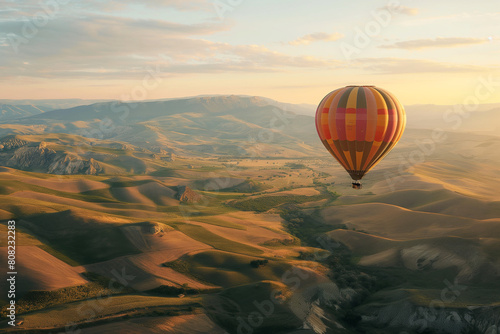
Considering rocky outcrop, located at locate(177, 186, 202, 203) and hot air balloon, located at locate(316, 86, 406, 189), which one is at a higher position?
hot air balloon, located at locate(316, 86, 406, 189)

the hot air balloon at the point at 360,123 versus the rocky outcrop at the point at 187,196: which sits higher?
the hot air balloon at the point at 360,123

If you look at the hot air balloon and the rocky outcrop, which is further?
the rocky outcrop

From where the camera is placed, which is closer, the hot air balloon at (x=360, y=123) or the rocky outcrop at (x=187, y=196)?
the hot air balloon at (x=360, y=123)

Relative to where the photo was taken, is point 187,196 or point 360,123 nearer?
point 360,123

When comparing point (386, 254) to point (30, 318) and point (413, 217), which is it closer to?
point (413, 217)

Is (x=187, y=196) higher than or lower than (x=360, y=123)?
lower

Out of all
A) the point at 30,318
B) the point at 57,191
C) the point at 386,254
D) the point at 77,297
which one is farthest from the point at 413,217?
the point at 57,191
